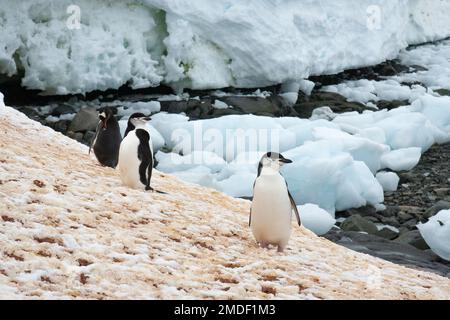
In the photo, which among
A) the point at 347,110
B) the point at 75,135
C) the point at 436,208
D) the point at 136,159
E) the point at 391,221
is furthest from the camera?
the point at 347,110

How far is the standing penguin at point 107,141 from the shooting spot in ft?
19.9

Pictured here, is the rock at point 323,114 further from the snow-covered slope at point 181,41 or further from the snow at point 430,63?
the snow at point 430,63

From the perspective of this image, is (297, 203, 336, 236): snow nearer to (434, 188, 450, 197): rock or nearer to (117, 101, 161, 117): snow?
(434, 188, 450, 197): rock

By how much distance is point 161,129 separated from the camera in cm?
1183

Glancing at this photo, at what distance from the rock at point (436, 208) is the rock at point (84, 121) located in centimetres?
555

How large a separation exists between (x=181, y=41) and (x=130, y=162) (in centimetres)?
815

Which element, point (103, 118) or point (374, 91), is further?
point (374, 91)

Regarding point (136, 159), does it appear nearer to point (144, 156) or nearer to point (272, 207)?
point (144, 156)

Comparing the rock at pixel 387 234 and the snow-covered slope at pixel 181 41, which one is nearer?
the rock at pixel 387 234

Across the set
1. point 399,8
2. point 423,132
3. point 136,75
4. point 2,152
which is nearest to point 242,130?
point 136,75

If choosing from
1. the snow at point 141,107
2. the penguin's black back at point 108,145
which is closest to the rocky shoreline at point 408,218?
the penguin's black back at point 108,145

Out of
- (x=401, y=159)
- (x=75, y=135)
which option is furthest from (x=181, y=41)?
(x=401, y=159)

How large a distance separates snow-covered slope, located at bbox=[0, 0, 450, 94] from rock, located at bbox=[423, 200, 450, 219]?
5.39 metres

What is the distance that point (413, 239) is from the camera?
8367mm
